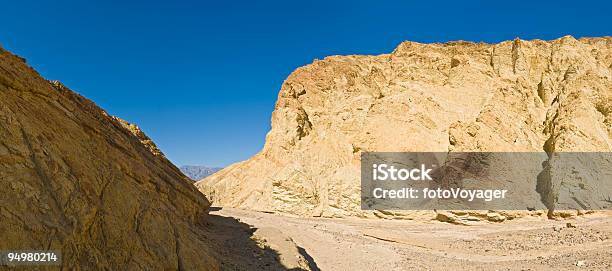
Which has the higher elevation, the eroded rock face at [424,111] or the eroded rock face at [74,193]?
the eroded rock face at [424,111]

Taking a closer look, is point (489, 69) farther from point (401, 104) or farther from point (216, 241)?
point (216, 241)

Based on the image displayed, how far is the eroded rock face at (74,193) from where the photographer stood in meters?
4.47

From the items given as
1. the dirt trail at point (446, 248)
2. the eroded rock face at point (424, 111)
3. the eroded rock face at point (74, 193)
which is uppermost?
the eroded rock face at point (424, 111)

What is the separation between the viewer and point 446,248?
1748 centimetres

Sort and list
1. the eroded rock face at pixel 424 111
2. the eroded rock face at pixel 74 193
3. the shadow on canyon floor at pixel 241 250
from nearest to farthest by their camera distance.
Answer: the eroded rock face at pixel 74 193 → the shadow on canyon floor at pixel 241 250 → the eroded rock face at pixel 424 111

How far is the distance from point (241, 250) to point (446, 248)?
11.9 meters

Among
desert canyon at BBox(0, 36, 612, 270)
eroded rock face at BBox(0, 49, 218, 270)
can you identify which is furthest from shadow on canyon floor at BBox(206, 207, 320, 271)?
eroded rock face at BBox(0, 49, 218, 270)

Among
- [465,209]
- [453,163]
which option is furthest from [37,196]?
[453,163]

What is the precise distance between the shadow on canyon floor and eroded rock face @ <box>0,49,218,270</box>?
731mm

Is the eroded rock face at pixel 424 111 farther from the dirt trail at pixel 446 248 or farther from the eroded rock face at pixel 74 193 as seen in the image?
the eroded rock face at pixel 74 193

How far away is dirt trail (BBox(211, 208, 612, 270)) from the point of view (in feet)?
39.5

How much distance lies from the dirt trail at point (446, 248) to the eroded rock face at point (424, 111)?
24.2ft

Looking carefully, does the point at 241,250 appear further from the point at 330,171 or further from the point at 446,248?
the point at 330,171

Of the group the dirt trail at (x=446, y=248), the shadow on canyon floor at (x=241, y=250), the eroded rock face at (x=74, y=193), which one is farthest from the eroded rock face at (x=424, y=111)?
the eroded rock face at (x=74, y=193)
